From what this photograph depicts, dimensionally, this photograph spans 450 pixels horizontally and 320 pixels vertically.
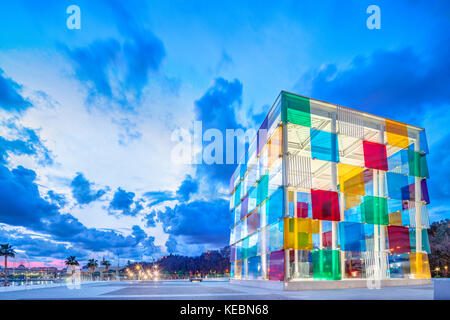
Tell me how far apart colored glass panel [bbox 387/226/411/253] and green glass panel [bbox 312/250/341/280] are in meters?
5.31

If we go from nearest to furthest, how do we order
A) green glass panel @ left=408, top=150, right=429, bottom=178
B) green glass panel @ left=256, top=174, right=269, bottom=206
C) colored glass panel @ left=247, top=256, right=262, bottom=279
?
green glass panel @ left=408, top=150, right=429, bottom=178
green glass panel @ left=256, top=174, right=269, bottom=206
colored glass panel @ left=247, top=256, right=262, bottom=279

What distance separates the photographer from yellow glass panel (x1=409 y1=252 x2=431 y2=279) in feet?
72.4

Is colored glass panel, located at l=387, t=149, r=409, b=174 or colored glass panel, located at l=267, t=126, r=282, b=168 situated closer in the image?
colored glass panel, located at l=267, t=126, r=282, b=168

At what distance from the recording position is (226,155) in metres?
30.2

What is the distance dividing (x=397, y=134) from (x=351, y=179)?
6903mm

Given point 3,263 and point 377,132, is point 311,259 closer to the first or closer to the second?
point 377,132


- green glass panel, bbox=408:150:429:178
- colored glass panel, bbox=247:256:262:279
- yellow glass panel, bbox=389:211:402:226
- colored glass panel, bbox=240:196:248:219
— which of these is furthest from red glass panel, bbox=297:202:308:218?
colored glass panel, bbox=240:196:248:219

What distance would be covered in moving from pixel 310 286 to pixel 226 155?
1608cm

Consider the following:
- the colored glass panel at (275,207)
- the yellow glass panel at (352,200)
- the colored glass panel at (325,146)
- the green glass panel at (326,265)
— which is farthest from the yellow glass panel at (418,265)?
the colored glass panel at (275,207)

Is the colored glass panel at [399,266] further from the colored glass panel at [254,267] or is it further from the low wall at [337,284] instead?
the colored glass panel at [254,267]

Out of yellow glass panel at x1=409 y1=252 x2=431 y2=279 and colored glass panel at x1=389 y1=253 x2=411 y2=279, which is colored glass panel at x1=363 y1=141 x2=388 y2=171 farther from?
yellow glass panel at x1=409 y1=252 x2=431 y2=279

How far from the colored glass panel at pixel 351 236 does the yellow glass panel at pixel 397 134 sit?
8.62 meters

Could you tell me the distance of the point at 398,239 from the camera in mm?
21797

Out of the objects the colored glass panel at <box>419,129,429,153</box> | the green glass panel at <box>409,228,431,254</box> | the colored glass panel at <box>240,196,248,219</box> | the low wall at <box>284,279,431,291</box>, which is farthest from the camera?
the colored glass panel at <box>240,196,248,219</box>
